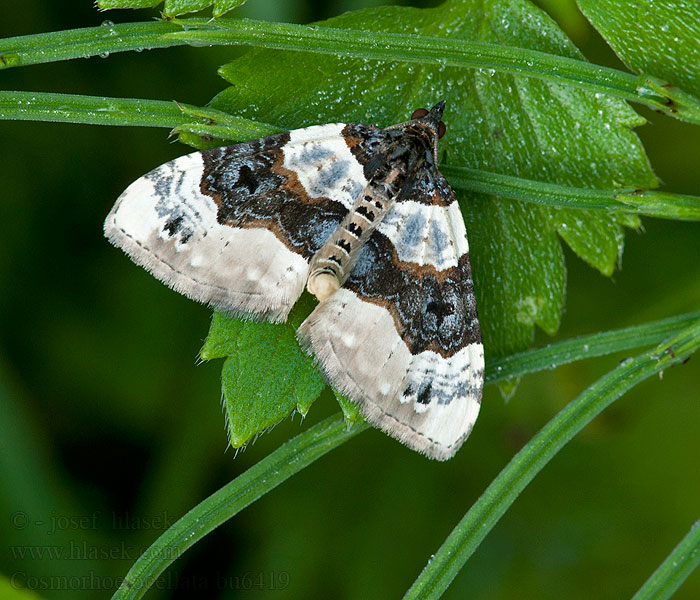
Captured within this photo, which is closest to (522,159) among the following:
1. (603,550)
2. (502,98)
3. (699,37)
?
(502,98)

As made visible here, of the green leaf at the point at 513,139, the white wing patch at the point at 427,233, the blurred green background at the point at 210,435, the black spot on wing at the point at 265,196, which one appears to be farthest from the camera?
the blurred green background at the point at 210,435

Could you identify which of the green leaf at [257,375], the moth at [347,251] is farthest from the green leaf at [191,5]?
the green leaf at [257,375]

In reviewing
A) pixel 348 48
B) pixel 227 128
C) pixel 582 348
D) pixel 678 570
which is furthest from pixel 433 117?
pixel 678 570

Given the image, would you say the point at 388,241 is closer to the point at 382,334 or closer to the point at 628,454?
the point at 382,334

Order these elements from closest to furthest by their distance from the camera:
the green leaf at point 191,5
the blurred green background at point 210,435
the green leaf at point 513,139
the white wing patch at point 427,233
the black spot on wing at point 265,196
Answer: the green leaf at point 191,5
the black spot on wing at point 265,196
the white wing patch at point 427,233
the green leaf at point 513,139
the blurred green background at point 210,435

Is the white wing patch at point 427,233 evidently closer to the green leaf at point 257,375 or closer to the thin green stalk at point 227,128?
the thin green stalk at point 227,128

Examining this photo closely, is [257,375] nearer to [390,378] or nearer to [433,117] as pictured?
[390,378]
